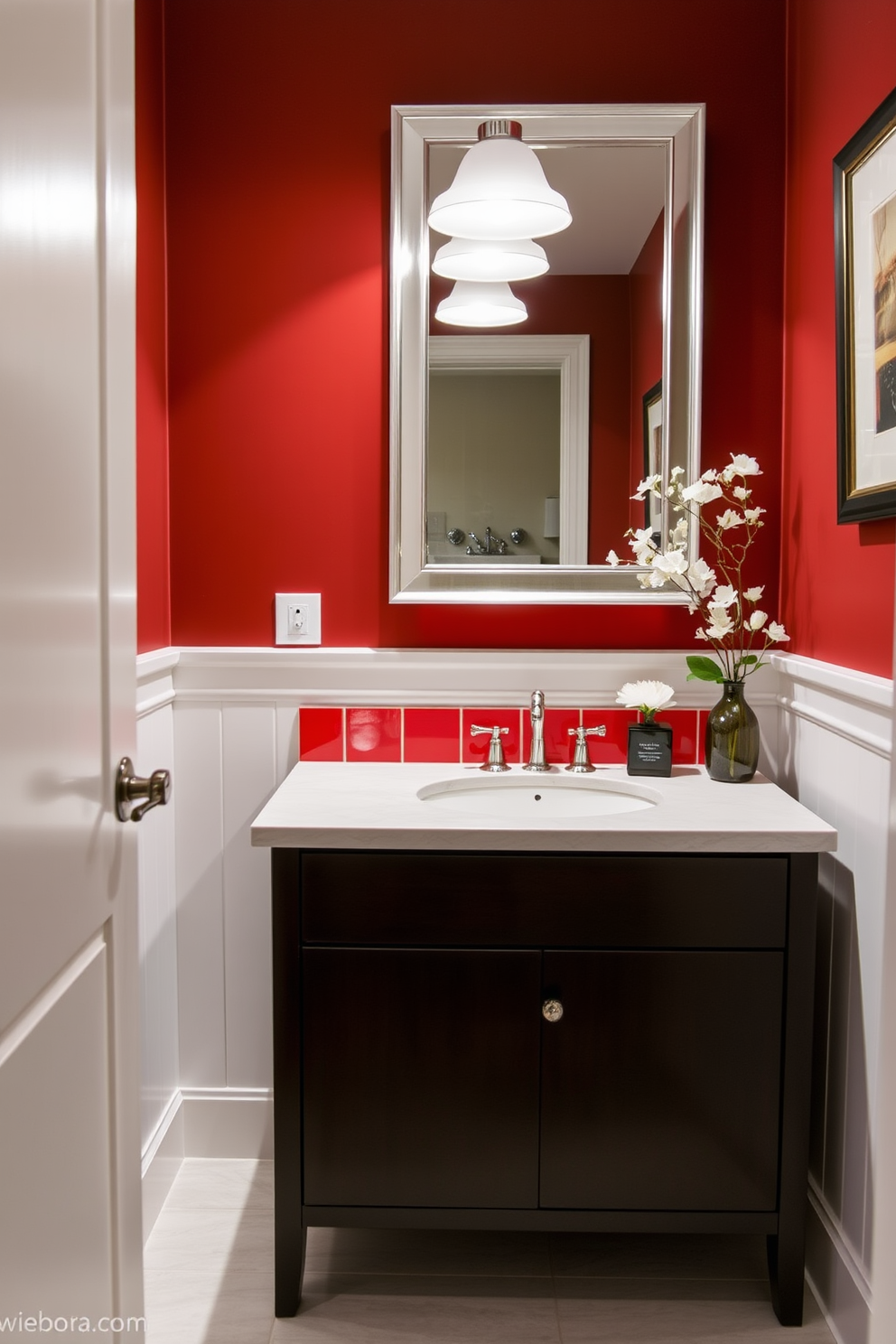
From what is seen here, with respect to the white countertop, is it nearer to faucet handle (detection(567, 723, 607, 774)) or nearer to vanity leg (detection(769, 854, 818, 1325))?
vanity leg (detection(769, 854, 818, 1325))

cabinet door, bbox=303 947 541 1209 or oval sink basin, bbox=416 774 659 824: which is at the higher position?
oval sink basin, bbox=416 774 659 824

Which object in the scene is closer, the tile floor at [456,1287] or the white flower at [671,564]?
the tile floor at [456,1287]

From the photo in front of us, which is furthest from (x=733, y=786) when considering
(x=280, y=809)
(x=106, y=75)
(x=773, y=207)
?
(x=106, y=75)

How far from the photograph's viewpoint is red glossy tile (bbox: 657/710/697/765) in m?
2.12

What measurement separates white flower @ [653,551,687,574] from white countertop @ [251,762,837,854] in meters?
0.41

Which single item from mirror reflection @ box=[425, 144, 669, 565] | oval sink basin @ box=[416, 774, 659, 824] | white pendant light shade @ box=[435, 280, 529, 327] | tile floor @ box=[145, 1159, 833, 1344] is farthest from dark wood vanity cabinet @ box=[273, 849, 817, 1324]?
white pendant light shade @ box=[435, 280, 529, 327]

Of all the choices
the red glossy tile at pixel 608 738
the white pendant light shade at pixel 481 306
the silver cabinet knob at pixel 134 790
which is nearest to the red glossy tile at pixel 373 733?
the red glossy tile at pixel 608 738

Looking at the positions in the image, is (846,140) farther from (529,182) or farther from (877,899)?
(877,899)

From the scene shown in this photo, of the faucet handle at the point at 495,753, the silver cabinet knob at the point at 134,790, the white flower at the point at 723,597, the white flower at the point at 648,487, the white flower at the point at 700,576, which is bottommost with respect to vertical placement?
the faucet handle at the point at 495,753

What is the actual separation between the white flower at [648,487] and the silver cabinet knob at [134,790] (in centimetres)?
118

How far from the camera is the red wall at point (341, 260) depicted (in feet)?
6.72

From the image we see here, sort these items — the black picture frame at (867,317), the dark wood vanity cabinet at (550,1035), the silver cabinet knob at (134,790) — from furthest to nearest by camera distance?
1. the dark wood vanity cabinet at (550,1035)
2. the black picture frame at (867,317)
3. the silver cabinet knob at (134,790)

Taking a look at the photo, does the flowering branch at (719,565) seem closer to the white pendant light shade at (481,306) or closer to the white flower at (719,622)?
the white flower at (719,622)

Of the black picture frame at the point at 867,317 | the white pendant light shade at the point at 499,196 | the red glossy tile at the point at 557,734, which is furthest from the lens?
the red glossy tile at the point at 557,734
